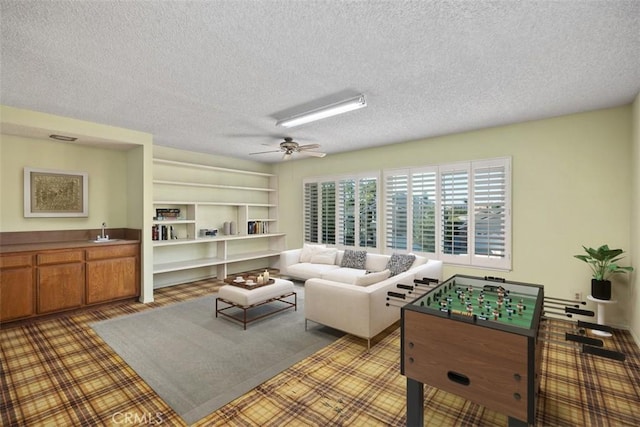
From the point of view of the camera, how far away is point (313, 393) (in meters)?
2.37

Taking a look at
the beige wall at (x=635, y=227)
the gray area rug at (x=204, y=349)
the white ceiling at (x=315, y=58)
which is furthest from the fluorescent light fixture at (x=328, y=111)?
the beige wall at (x=635, y=227)

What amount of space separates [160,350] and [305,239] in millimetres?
4066

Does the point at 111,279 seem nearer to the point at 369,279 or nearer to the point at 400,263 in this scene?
the point at 369,279

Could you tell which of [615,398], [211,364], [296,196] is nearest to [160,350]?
[211,364]

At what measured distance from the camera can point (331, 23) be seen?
1974 millimetres

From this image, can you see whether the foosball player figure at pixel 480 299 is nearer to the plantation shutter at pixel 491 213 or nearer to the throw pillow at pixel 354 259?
the plantation shutter at pixel 491 213

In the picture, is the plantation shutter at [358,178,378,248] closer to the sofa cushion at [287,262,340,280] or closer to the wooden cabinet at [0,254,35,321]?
the sofa cushion at [287,262,340,280]

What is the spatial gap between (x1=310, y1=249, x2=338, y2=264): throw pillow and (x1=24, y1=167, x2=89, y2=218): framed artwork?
12.7 feet

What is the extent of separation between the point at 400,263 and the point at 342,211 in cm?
197

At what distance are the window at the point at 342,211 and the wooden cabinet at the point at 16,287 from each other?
4.56m

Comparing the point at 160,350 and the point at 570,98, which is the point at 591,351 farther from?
the point at 160,350

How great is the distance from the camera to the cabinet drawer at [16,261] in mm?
3512

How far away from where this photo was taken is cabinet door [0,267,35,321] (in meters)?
3.52

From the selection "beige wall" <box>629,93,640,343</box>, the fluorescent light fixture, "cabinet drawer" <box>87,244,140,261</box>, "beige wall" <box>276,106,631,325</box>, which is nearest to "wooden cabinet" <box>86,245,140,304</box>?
"cabinet drawer" <box>87,244,140,261</box>
